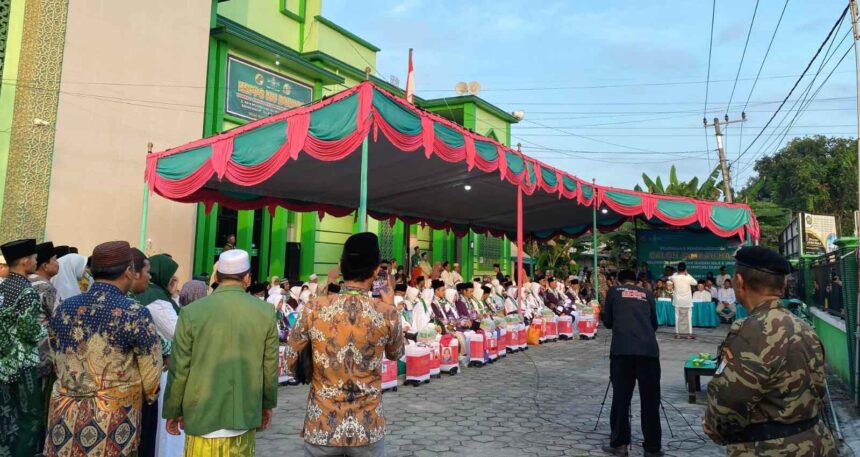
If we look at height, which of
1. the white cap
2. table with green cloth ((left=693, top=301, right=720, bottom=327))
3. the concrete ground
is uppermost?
the white cap

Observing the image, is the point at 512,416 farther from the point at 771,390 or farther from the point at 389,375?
the point at 771,390

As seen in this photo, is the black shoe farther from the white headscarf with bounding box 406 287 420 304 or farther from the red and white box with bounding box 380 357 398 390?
the white headscarf with bounding box 406 287 420 304

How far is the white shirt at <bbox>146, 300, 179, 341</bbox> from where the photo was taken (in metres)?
3.30

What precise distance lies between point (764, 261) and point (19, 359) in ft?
12.6

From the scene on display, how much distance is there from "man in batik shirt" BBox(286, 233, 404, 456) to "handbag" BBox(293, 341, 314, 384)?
0.02 metres

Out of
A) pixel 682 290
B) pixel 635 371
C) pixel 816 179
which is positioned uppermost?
pixel 816 179

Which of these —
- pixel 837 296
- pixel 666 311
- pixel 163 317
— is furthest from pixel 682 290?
pixel 163 317

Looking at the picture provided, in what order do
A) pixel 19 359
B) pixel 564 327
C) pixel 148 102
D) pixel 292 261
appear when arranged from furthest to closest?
1. pixel 292 261
2. pixel 564 327
3. pixel 148 102
4. pixel 19 359

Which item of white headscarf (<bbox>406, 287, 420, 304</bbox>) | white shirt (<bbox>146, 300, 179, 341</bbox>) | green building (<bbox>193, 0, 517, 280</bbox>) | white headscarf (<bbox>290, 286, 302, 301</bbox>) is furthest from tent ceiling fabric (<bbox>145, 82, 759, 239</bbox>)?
white shirt (<bbox>146, 300, 179, 341</bbox>)

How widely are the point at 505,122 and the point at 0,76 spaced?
576 inches

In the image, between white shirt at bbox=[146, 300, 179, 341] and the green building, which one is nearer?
white shirt at bbox=[146, 300, 179, 341]

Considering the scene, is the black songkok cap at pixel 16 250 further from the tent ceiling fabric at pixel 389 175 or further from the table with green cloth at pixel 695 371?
the table with green cloth at pixel 695 371

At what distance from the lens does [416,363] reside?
679cm

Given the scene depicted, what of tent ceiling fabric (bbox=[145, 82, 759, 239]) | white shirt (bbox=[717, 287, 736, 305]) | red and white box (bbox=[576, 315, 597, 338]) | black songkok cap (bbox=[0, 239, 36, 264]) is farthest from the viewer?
white shirt (bbox=[717, 287, 736, 305])
